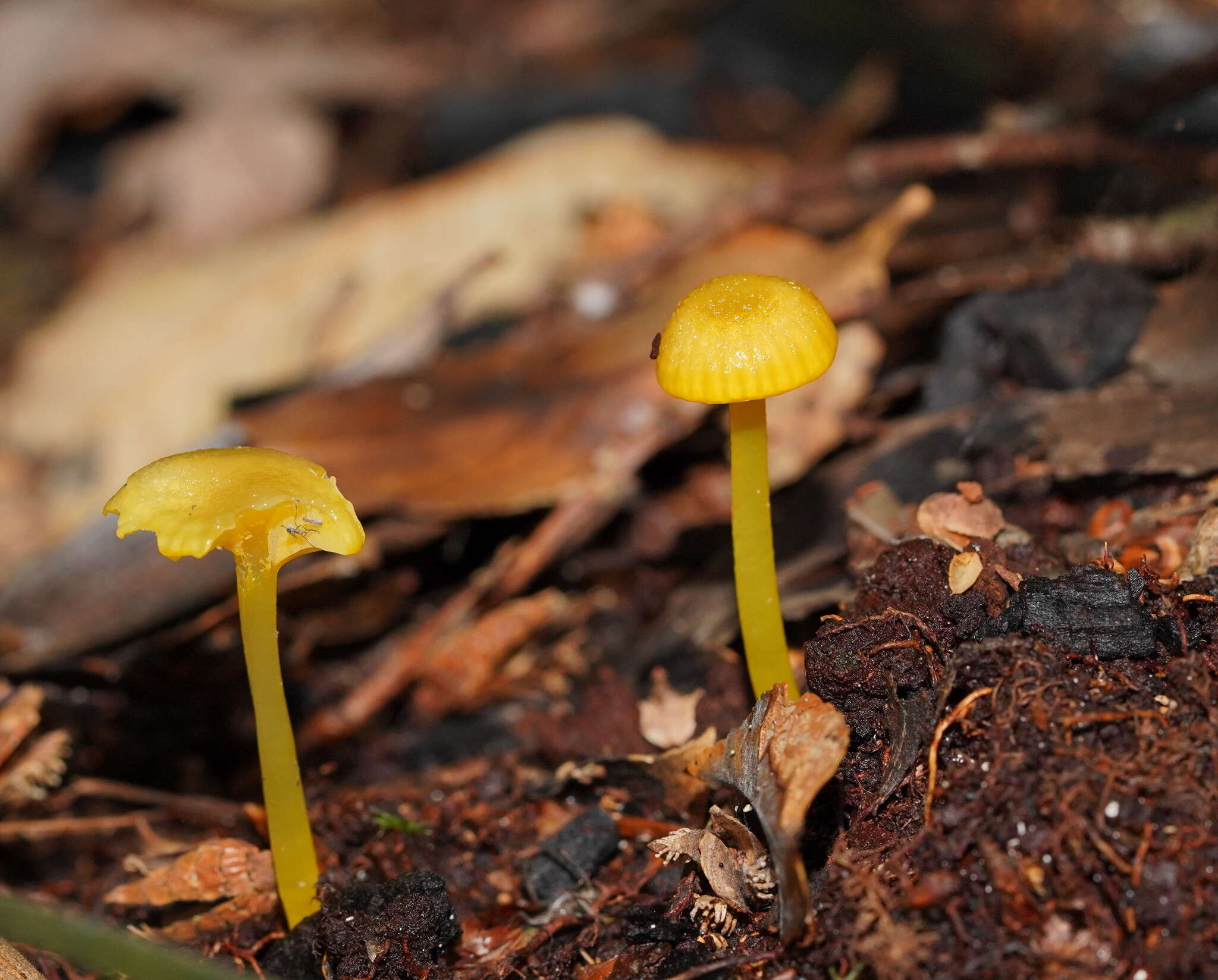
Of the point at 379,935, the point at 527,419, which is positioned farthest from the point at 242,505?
the point at 527,419

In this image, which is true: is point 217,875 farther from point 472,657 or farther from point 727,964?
point 727,964

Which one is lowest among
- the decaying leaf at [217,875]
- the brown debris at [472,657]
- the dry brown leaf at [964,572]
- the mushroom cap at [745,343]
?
the brown debris at [472,657]

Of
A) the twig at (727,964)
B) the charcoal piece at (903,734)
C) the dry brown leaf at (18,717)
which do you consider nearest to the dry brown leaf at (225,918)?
the dry brown leaf at (18,717)

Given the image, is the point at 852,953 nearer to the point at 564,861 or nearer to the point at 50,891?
the point at 564,861

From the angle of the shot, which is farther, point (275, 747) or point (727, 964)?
point (275, 747)

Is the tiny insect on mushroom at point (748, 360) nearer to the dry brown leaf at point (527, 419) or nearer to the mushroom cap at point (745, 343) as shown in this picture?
the mushroom cap at point (745, 343)

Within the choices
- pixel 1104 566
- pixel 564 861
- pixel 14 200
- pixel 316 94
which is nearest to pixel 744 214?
pixel 1104 566
